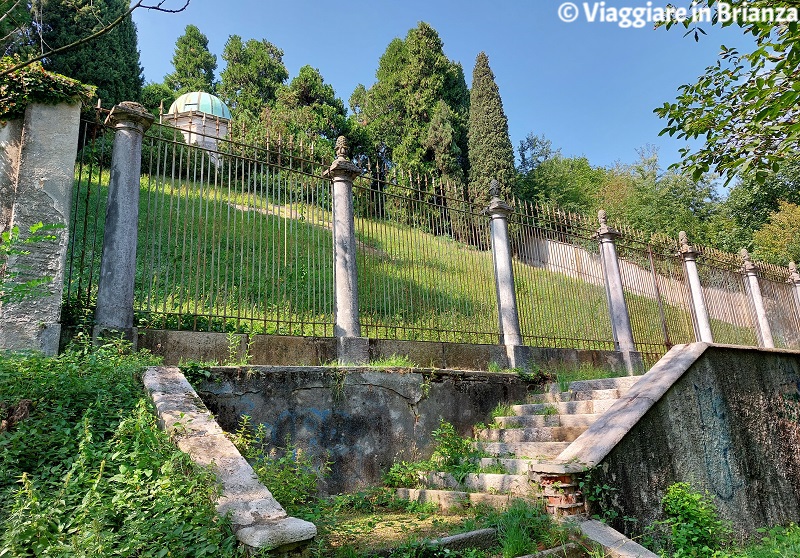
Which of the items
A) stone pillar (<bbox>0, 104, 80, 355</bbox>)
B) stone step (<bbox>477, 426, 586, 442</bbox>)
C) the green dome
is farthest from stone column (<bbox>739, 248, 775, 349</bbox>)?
the green dome

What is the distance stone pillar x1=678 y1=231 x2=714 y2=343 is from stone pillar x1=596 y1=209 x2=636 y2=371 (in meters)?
2.78

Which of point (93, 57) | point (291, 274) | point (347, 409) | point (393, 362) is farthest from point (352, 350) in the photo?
point (93, 57)

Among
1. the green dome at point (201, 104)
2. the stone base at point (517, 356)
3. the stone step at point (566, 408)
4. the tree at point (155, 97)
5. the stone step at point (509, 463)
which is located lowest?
the stone step at point (509, 463)

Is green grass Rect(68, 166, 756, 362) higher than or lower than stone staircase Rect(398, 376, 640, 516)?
higher

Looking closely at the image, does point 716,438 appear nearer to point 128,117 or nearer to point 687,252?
point 687,252

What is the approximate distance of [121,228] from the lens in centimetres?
570

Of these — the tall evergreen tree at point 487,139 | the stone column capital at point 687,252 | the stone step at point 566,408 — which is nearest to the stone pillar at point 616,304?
the stone column capital at point 687,252

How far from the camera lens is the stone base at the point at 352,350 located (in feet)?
22.1

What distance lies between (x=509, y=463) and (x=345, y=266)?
3179 millimetres

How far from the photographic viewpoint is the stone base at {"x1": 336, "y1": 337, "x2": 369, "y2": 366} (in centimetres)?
674

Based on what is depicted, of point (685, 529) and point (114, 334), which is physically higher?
point (114, 334)

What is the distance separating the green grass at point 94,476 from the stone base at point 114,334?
0.81 m

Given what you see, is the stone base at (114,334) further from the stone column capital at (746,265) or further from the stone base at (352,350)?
the stone column capital at (746,265)

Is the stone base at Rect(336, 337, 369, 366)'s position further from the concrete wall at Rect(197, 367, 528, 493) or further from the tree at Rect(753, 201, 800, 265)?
the tree at Rect(753, 201, 800, 265)
